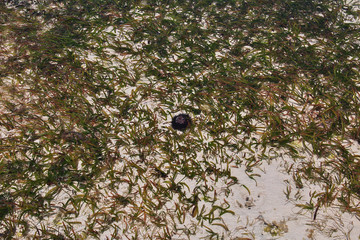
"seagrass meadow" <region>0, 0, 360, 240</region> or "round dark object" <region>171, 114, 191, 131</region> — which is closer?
"seagrass meadow" <region>0, 0, 360, 240</region>

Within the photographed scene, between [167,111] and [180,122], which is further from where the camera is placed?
[167,111]

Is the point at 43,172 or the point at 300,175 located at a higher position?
the point at 43,172

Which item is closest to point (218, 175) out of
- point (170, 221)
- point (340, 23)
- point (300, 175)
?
point (170, 221)

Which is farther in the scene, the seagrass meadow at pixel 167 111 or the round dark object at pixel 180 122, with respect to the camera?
the round dark object at pixel 180 122

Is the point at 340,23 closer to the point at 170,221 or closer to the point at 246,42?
the point at 246,42
